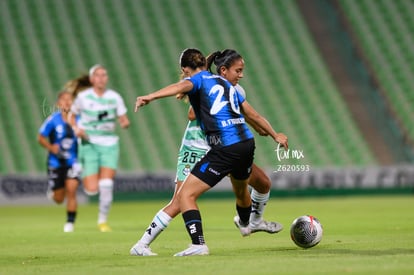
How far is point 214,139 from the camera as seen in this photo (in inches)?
359

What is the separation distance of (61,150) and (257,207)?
5.84 metres

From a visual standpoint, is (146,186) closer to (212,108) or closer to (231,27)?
(231,27)

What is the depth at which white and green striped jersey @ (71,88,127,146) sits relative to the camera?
48.0 feet

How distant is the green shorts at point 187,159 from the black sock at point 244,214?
2.34 feet

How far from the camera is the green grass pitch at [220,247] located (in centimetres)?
765

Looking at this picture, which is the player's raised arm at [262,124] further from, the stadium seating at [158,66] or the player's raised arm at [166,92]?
the stadium seating at [158,66]

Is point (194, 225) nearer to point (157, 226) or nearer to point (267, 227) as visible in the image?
point (157, 226)

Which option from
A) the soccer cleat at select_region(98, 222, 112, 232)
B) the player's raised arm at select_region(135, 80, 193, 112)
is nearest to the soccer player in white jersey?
the soccer cleat at select_region(98, 222, 112, 232)

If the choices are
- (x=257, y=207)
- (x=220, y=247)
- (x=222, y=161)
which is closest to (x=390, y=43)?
(x=257, y=207)

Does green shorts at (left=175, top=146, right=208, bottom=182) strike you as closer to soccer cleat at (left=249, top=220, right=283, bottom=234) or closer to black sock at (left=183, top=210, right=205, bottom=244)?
soccer cleat at (left=249, top=220, right=283, bottom=234)

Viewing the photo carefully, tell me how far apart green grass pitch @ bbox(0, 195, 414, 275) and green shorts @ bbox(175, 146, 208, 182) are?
2.74 ft

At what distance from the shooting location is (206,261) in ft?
27.0

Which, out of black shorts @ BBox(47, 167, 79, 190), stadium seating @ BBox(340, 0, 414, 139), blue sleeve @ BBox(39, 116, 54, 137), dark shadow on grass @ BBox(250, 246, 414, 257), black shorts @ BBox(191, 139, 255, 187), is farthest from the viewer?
stadium seating @ BBox(340, 0, 414, 139)

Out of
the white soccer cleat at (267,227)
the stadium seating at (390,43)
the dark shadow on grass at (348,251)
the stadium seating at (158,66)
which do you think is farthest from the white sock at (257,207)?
the stadium seating at (390,43)
